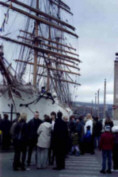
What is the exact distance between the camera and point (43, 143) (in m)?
13.9

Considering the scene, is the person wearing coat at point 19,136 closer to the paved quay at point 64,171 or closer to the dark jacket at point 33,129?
the paved quay at point 64,171

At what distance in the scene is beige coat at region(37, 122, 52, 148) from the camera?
13.9 meters

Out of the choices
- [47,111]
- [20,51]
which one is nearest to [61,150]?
[47,111]

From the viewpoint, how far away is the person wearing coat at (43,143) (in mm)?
13891

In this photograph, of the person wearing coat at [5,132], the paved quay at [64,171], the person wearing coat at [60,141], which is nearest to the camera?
the paved quay at [64,171]

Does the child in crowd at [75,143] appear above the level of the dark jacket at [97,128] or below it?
below

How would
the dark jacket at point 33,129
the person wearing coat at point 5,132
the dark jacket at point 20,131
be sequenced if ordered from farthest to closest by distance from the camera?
the person wearing coat at point 5,132 < the dark jacket at point 33,129 < the dark jacket at point 20,131

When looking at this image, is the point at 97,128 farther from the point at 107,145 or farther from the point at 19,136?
the point at 19,136

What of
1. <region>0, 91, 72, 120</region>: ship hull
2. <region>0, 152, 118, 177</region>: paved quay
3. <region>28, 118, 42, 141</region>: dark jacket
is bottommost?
<region>0, 152, 118, 177</region>: paved quay

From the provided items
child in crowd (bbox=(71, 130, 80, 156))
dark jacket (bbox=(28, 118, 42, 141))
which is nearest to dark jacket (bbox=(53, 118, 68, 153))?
dark jacket (bbox=(28, 118, 42, 141))

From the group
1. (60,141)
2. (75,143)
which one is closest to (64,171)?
(60,141)

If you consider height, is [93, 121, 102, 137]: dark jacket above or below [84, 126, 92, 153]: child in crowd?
above

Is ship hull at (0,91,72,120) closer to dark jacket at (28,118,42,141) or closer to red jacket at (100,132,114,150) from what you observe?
dark jacket at (28,118,42,141)

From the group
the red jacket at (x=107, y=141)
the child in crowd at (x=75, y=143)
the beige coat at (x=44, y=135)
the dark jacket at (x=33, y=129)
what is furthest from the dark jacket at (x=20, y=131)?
the child in crowd at (x=75, y=143)
